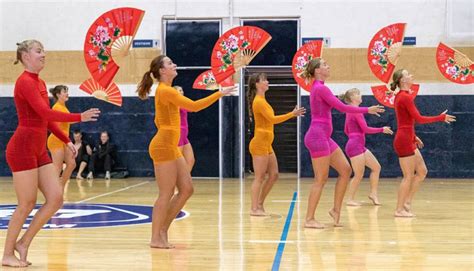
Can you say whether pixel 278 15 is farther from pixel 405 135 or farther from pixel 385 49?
pixel 405 135

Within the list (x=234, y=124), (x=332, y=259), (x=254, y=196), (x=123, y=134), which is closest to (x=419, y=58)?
(x=234, y=124)

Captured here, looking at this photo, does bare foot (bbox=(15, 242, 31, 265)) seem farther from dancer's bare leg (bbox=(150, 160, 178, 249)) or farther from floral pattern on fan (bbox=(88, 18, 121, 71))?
floral pattern on fan (bbox=(88, 18, 121, 71))

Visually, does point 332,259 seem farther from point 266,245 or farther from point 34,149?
point 34,149

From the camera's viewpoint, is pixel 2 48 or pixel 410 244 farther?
pixel 2 48

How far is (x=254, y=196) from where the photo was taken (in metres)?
11.1

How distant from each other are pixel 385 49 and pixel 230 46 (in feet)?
11.4

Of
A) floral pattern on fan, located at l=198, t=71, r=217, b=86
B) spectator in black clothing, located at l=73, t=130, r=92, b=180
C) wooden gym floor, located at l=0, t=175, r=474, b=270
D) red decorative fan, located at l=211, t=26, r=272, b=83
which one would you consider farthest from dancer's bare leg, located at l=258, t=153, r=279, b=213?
spectator in black clothing, located at l=73, t=130, r=92, b=180

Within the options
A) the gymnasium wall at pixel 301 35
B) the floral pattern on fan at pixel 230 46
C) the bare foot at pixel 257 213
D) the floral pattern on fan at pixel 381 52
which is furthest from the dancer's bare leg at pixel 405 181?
the gymnasium wall at pixel 301 35

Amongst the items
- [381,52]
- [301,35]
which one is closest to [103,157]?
[301,35]

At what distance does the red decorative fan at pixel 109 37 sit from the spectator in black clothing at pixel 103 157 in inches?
179

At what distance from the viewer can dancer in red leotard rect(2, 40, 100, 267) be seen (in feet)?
22.2

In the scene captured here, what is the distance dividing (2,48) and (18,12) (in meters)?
0.93

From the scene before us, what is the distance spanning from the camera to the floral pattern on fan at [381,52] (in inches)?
601

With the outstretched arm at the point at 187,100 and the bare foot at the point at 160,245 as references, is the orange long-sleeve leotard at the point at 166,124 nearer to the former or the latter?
the outstretched arm at the point at 187,100
